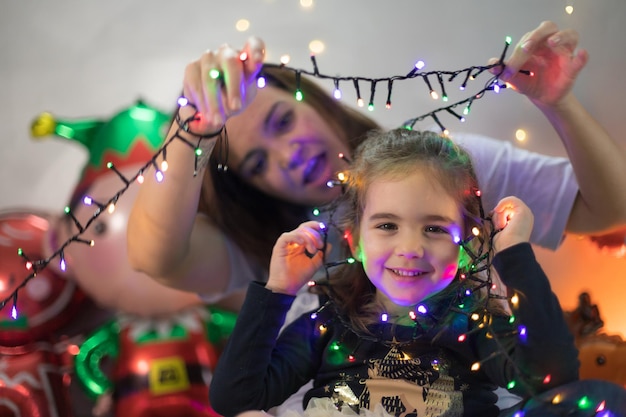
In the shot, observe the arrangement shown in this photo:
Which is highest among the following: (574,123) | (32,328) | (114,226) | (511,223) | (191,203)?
(574,123)

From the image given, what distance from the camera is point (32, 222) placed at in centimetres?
148

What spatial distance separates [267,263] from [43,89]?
72cm

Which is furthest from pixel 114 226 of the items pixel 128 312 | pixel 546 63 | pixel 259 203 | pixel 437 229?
pixel 546 63

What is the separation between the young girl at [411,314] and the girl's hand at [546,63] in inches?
6.1

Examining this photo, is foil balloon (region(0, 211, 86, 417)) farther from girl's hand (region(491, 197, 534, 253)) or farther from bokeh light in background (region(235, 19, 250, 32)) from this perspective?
girl's hand (region(491, 197, 534, 253))

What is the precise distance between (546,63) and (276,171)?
518mm

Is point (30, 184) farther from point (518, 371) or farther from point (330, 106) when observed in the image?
point (518, 371)

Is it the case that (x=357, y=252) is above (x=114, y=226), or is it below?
above

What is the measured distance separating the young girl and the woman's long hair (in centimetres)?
28

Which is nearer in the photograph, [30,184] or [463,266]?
[463,266]

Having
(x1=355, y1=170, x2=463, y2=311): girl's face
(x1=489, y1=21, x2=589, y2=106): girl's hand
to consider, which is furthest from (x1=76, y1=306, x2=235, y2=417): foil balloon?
(x1=489, y1=21, x2=589, y2=106): girl's hand

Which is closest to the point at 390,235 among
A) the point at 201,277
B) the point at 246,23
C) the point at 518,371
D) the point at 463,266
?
the point at 463,266

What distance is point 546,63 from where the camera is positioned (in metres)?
1.13

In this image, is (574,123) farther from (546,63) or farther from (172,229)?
(172,229)
